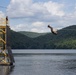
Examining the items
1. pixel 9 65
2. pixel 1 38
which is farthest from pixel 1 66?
pixel 1 38

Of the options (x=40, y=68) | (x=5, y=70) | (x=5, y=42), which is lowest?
(x=40, y=68)

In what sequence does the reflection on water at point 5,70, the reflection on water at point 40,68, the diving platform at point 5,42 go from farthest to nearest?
1. the diving platform at point 5,42
2. the reflection on water at point 40,68
3. the reflection on water at point 5,70

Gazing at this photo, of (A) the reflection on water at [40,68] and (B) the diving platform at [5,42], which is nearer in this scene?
(A) the reflection on water at [40,68]

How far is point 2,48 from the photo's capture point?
70.8 metres

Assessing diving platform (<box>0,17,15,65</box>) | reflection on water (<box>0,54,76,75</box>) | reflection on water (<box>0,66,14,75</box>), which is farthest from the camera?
diving platform (<box>0,17,15,65</box>)

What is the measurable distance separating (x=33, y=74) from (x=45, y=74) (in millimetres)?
2080

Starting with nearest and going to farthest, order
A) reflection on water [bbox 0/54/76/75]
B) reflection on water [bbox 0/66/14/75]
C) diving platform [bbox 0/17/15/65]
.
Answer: reflection on water [bbox 0/66/14/75] < reflection on water [bbox 0/54/76/75] < diving platform [bbox 0/17/15/65]

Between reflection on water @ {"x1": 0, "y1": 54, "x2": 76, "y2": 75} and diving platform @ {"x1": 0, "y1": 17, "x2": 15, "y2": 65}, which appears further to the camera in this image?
diving platform @ {"x1": 0, "y1": 17, "x2": 15, "y2": 65}

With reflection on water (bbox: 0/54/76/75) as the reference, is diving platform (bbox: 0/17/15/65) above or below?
→ above

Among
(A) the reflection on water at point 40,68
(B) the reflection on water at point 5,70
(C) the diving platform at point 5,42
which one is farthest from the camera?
(C) the diving platform at point 5,42

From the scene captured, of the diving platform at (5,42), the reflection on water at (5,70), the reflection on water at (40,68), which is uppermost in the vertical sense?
the diving platform at (5,42)

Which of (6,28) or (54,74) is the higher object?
(6,28)

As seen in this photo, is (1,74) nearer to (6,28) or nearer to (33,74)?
(33,74)

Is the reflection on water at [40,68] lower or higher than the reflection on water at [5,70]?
lower
